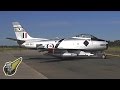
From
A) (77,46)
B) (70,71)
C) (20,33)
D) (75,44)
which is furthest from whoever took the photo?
(20,33)

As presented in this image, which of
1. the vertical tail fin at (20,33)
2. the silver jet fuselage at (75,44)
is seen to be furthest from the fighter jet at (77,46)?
the vertical tail fin at (20,33)

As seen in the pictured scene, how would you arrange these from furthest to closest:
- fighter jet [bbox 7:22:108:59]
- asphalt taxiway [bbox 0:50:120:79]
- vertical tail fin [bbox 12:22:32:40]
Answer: vertical tail fin [bbox 12:22:32:40], fighter jet [bbox 7:22:108:59], asphalt taxiway [bbox 0:50:120:79]

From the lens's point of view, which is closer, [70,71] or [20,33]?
[70,71]

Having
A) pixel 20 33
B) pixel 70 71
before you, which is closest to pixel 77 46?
pixel 20 33

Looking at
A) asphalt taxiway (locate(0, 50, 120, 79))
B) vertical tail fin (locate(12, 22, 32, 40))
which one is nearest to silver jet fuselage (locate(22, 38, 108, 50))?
vertical tail fin (locate(12, 22, 32, 40))

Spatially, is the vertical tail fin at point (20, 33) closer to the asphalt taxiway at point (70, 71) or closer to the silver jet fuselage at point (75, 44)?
the silver jet fuselage at point (75, 44)

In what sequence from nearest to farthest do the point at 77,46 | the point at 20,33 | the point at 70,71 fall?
the point at 70,71 < the point at 77,46 < the point at 20,33

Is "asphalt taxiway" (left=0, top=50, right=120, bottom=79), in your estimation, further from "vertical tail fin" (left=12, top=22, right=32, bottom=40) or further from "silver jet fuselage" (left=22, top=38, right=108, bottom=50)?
"vertical tail fin" (left=12, top=22, right=32, bottom=40)

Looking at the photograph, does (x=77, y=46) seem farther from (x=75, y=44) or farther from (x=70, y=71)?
(x=70, y=71)

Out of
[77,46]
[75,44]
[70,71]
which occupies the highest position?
[75,44]

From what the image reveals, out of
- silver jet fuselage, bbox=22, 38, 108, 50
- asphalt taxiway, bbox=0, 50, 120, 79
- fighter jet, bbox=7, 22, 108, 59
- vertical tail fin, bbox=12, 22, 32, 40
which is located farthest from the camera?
vertical tail fin, bbox=12, 22, 32, 40
